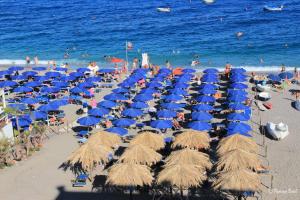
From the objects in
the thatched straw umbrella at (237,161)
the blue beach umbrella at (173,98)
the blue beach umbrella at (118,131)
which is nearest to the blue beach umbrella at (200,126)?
the blue beach umbrella at (118,131)

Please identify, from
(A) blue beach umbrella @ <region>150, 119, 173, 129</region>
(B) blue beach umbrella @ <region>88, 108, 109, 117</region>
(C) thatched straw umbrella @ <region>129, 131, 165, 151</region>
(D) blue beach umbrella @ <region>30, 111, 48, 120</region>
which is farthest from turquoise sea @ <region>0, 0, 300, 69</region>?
(C) thatched straw umbrella @ <region>129, 131, 165, 151</region>

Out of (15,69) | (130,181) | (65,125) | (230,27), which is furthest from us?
(230,27)

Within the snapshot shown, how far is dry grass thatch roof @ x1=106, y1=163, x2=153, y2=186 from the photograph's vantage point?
16.6 meters

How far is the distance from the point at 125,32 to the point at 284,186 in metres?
42.3

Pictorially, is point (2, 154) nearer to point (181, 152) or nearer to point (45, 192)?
point (45, 192)

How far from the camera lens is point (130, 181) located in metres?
16.6

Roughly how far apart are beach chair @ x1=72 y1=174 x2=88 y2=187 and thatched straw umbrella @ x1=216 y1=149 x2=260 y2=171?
215 inches

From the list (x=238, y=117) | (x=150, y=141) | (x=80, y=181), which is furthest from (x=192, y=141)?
(x=80, y=181)

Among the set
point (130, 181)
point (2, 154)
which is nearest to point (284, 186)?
point (130, 181)

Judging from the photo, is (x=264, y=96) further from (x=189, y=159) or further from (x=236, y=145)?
(x=189, y=159)

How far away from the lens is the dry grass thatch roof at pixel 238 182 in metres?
15.9

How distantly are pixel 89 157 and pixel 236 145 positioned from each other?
241 inches

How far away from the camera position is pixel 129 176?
54.6 feet

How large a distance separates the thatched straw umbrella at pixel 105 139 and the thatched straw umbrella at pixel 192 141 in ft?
8.66
